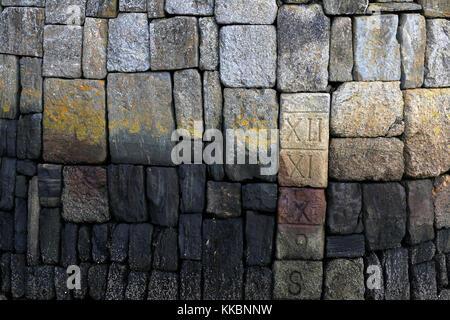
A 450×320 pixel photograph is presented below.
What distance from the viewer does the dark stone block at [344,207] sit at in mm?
3227

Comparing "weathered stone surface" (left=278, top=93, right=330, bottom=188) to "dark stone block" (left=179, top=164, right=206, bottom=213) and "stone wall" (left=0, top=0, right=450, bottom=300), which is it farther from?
"dark stone block" (left=179, top=164, right=206, bottom=213)

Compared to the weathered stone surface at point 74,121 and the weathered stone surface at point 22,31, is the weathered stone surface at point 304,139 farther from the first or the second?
the weathered stone surface at point 22,31

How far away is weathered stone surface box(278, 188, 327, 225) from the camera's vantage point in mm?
3232

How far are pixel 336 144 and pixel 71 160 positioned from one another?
2.59 metres

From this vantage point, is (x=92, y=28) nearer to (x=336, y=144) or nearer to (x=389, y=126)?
(x=336, y=144)

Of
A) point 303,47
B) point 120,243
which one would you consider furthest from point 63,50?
point 303,47

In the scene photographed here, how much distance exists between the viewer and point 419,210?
3.29 metres

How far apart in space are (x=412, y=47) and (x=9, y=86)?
3.94m

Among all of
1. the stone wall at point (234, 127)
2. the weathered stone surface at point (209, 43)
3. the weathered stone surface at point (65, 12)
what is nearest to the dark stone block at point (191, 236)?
the stone wall at point (234, 127)

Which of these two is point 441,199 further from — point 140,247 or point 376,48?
point 140,247

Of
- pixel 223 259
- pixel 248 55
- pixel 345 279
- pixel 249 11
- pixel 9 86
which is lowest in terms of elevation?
pixel 345 279

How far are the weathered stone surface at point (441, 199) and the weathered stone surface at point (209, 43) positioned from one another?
8.05 ft

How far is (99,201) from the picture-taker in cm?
341

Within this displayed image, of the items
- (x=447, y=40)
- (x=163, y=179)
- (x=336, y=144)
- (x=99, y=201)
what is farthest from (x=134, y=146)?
(x=447, y=40)
